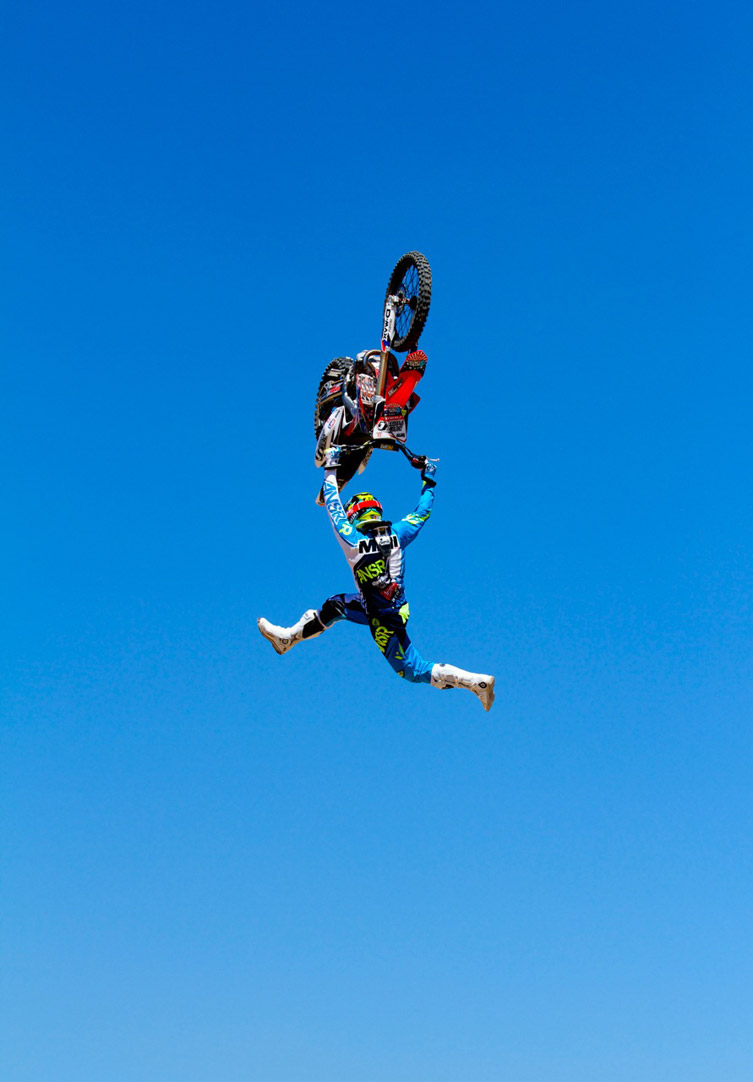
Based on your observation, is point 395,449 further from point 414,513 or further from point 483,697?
point 483,697

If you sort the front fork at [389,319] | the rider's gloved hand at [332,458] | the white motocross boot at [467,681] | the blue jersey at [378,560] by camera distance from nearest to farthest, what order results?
1. the white motocross boot at [467,681]
2. the blue jersey at [378,560]
3. the rider's gloved hand at [332,458]
4. the front fork at [389,319]

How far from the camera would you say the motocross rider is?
77.3 ft

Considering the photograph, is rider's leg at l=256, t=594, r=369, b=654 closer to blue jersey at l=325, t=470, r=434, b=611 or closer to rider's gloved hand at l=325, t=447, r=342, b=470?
blue jersey at l=325, t=470, r=434, b=611

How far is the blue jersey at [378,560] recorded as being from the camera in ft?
77.8

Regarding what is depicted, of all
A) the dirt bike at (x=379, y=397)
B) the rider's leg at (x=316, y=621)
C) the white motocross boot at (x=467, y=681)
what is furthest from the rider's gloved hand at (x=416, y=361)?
the white motocross boot at (x=467, y=681)

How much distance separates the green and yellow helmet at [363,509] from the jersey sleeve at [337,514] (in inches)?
11.7

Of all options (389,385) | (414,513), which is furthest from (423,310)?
(414,513)

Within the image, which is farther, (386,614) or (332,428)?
(332,428)

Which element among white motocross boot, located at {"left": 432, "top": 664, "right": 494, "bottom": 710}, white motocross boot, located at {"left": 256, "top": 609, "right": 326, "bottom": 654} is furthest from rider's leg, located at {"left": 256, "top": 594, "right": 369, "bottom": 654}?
white motocross boot, located at {"left": 432, "top": 664, "right": 494, "bottom": 710}

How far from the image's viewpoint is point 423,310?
25422 mm

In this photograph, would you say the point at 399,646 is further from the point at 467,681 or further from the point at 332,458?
the point at 332,458

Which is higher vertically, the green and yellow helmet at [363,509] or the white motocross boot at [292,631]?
the green and yellow helmet at [363,509]

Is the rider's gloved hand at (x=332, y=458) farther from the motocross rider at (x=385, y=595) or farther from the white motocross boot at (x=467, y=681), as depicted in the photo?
the white motocross boot at (x=467, y=681)

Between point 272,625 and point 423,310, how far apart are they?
621 cm
